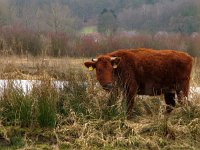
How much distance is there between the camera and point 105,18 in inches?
1943

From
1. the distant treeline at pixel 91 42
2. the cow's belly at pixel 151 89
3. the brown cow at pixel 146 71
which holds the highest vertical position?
the distant treeline at pixel 91 42

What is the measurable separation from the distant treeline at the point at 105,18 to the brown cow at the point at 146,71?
25.1 meters

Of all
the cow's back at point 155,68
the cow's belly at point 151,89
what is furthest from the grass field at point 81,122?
the cow's back at point 155,68

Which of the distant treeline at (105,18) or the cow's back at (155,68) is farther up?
the distant treeline at (105,18)

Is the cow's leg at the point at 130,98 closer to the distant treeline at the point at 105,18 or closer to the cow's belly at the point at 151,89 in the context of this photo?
the cow's belly at the point at 151,89

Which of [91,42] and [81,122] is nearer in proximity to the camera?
[81,122]

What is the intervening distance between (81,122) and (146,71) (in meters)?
1.93

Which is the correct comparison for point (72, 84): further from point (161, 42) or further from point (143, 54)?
point (161, 42)

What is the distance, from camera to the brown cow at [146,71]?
8.77m

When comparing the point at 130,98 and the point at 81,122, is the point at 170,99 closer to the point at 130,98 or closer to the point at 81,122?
the point at 130,98

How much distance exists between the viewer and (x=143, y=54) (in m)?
9.20

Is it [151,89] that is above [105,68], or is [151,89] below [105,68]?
below

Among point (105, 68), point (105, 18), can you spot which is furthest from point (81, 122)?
point (105, 18)

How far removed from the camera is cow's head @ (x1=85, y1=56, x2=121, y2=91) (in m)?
8.43
